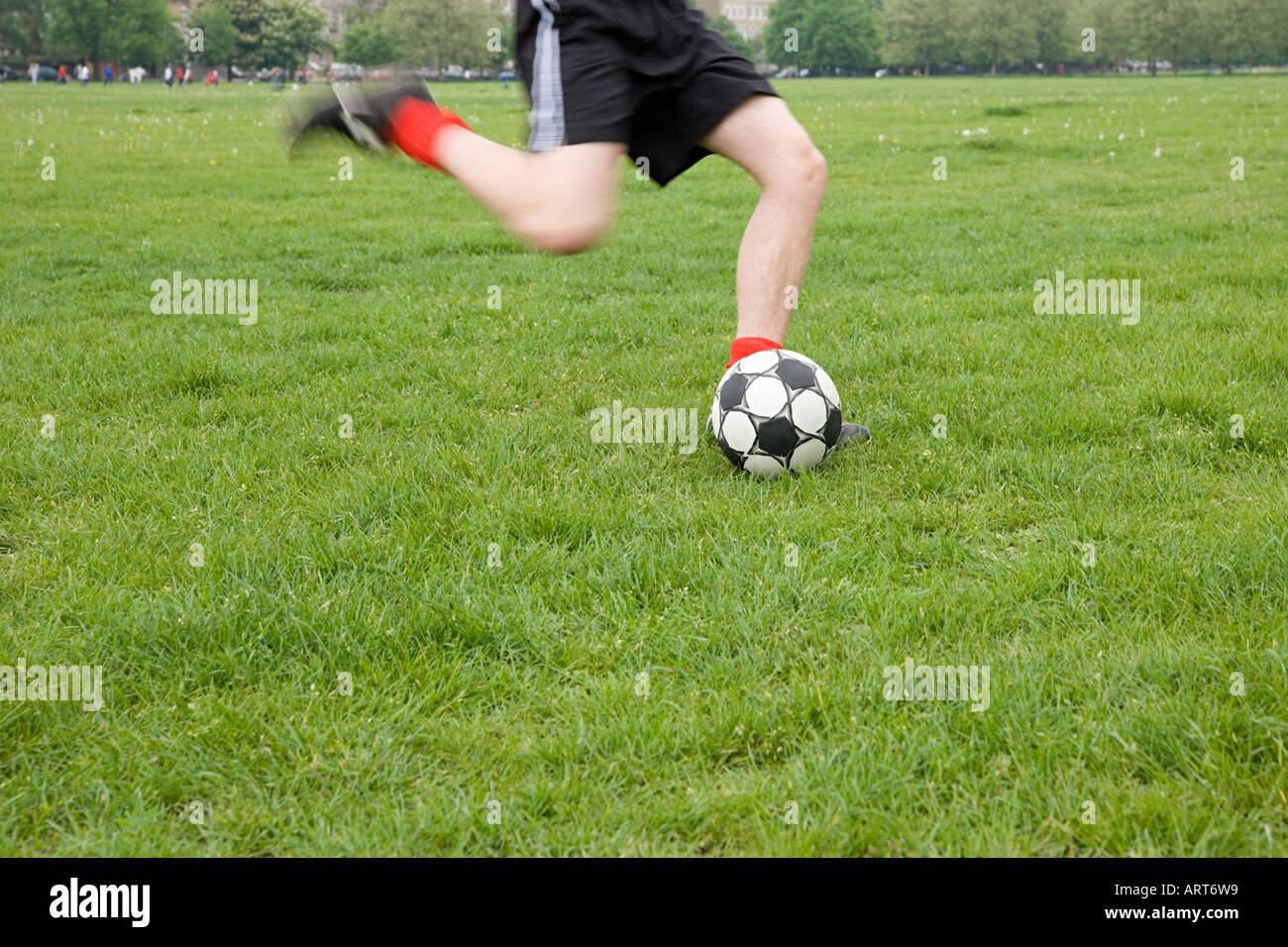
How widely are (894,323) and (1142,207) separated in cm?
620

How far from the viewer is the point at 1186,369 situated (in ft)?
17.3

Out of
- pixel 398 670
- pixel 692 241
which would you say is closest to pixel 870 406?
pixel 398 670

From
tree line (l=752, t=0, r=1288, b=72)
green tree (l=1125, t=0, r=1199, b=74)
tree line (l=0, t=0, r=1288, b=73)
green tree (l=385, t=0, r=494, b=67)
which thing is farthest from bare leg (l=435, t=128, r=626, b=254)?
green tree (l=1125, t=0, r=1199, b=74)

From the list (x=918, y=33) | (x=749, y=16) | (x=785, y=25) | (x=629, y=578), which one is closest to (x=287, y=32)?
(x=785, y=25)

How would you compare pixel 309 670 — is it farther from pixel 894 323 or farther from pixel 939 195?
pixel 939 195

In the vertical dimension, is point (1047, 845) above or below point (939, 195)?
below

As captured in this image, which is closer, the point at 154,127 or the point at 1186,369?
the point at 1186,369

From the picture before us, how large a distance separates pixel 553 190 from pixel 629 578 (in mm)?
1494

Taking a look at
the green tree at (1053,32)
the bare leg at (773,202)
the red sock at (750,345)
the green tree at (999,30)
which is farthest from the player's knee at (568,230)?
the green tree at (1053,32)

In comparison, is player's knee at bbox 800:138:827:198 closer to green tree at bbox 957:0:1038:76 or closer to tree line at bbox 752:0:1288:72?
tree line at bbox 752:0:1288:72

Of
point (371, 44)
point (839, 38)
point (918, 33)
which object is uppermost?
point (839, 38)

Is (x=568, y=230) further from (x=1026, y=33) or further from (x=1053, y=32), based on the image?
(x=1053, y=32)

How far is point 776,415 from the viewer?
13.6 feet

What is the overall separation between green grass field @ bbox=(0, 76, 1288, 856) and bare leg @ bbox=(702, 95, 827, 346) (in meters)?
0.67
